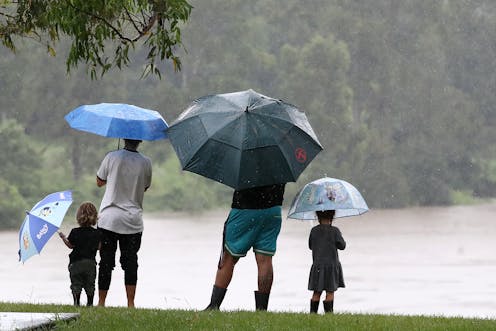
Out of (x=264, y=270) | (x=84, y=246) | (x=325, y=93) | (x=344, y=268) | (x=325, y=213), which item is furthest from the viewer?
(x=325, y=93)

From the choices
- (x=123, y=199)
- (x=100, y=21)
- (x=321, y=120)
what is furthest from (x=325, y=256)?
(x=321, y=120)

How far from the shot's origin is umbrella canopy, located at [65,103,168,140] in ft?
27.1

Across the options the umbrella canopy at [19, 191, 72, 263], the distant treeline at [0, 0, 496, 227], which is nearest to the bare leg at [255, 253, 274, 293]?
the umbrella canopy at [19, 191, 72, 263]

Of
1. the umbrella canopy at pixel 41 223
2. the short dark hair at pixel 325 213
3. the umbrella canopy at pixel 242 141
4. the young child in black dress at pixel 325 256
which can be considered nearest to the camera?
the umbrella canopy at pixel 242 141

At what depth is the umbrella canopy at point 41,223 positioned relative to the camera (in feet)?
27.3

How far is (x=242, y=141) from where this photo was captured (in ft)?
25.8

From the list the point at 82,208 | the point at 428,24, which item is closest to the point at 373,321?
the point at 82,208

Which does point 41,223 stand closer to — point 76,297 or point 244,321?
point 76,297

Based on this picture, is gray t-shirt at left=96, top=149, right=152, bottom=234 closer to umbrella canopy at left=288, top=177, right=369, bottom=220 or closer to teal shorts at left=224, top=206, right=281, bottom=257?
teal shorts at left=224, top=206, right=281, bottom=257

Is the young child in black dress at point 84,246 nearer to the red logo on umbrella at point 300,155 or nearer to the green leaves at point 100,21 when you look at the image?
the green leaves at point 100,21

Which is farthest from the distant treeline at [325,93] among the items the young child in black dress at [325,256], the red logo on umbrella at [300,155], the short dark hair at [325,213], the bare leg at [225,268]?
the red logo on umbrella at [300,155]

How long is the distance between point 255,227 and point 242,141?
60 centimetres

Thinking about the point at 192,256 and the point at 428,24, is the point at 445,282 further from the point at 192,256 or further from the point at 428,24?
the point at 428,24

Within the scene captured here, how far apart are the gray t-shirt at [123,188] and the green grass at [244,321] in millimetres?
612
